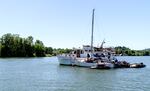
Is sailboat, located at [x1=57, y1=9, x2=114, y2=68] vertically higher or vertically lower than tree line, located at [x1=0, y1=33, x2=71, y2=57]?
lower

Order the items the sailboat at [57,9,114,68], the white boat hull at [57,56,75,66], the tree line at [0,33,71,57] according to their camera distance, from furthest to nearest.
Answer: the tree line at [0,33,71,57], the white boat hull at [57,56,75,66], the sailboat at [57,9,114,68]

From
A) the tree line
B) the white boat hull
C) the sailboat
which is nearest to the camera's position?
the sailboat

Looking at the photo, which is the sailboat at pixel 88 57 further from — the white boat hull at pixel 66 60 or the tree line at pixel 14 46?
the tree line at pixel 14 46

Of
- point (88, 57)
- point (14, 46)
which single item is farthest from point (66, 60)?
point (14, 46)

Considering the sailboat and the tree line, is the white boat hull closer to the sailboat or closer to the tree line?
the sailboat

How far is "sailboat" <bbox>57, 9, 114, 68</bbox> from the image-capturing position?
94750 millimetres

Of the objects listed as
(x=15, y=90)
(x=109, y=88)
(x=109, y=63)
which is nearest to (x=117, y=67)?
(x=109, y=63)

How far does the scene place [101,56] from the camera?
99.7m

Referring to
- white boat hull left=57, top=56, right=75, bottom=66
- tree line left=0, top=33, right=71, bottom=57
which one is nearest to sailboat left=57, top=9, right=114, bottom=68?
white boat hull left=57, top=56, right=75, bottom=66

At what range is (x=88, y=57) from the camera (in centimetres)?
10050

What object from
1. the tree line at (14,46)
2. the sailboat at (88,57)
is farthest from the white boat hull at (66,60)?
the tree line at (14,46)

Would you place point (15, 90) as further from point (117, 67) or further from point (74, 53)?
point (74, 53)

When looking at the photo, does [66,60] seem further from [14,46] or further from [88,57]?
[14,46]

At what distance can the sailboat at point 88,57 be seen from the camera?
94750mm
